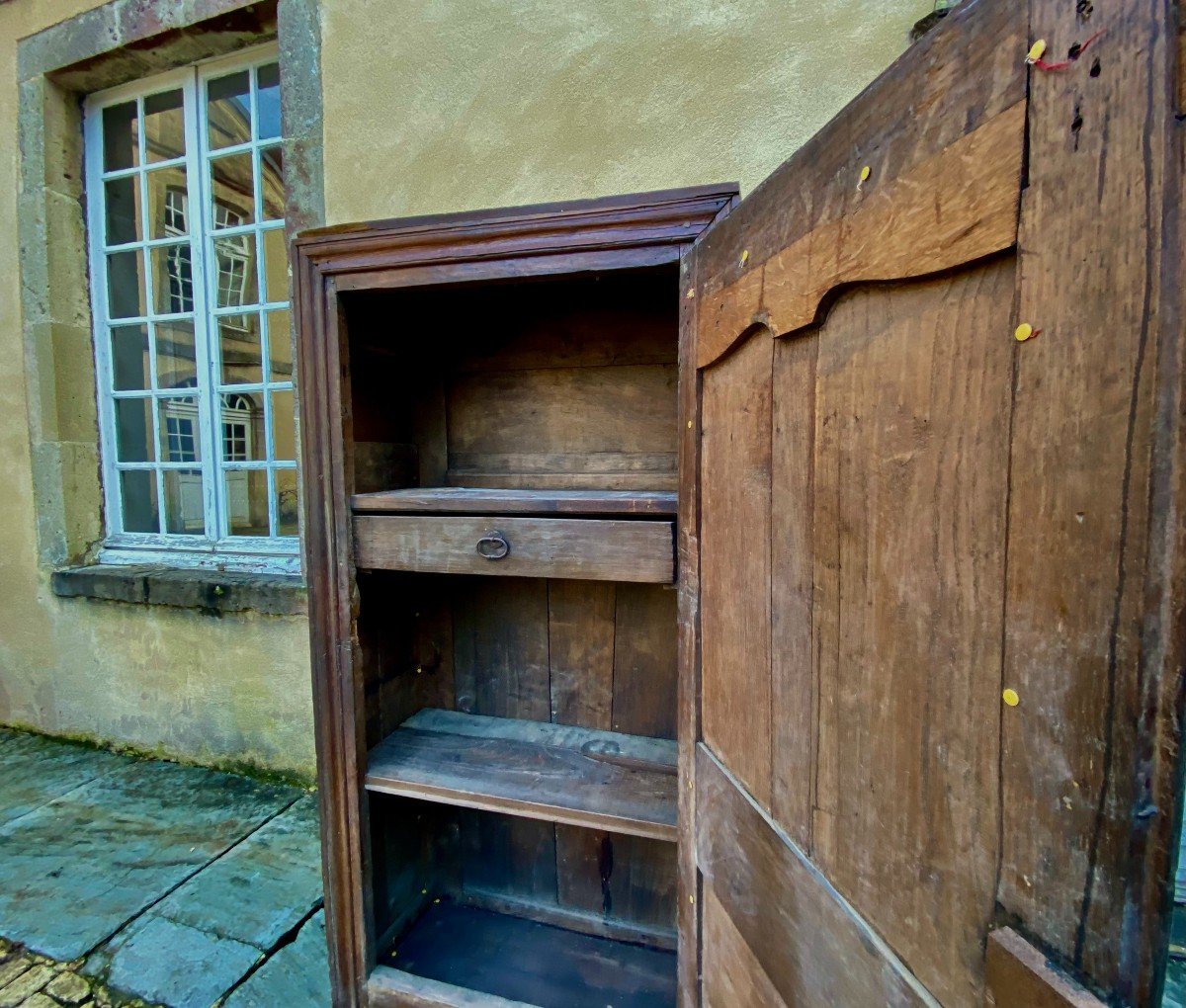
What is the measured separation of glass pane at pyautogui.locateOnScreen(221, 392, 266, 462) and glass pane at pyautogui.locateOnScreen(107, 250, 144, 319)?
0.60 m

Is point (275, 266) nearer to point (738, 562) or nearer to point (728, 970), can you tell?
point (738, 562)

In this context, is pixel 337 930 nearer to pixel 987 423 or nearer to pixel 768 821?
pixel 768 821

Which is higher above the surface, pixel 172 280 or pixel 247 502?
pixel 172 280

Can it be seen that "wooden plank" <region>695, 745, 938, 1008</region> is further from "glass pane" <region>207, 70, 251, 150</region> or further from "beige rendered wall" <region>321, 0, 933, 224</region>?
"glass pane" <region>207, 70, 251, 150</region>

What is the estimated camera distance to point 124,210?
2.40 meters

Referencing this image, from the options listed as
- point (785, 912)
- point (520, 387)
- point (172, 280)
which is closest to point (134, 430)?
point (172, 280)

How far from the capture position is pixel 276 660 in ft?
6.77

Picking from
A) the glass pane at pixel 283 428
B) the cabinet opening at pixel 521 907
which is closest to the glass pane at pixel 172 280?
the glass pane at pixel 283 428

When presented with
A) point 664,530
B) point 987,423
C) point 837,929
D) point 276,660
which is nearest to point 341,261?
point 664,530

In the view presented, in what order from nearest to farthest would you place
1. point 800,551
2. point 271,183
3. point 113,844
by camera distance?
point 800,551 → point 113,844 → point 271,183

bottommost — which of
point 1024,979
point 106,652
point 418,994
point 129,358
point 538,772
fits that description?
point 418,994

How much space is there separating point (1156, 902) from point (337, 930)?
133 centimetres

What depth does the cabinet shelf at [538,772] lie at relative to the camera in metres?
1.04

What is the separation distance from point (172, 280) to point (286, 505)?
1100mm
